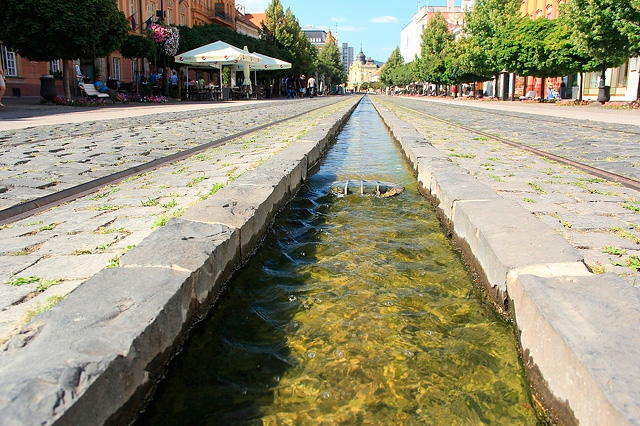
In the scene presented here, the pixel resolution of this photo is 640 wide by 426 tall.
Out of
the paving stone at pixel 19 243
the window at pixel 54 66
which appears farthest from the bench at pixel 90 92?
the paving stone at pixel 19 243

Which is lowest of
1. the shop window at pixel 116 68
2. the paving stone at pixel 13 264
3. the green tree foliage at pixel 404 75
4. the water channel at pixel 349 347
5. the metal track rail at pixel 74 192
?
the water channel at pixel 349 347

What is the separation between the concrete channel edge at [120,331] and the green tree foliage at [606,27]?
22239 mm

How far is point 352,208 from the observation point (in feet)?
16.1

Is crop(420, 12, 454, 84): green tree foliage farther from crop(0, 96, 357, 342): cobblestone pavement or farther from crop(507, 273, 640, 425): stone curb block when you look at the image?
crop(507, 273, 640, 425): stone curb block

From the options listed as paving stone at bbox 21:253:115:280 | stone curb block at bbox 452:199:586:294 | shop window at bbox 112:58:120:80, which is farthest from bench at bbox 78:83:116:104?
stone curb block at bbox 452:199:586:294

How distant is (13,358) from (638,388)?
1822 millimetres

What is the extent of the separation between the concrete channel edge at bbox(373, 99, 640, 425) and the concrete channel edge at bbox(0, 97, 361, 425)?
4.61ft

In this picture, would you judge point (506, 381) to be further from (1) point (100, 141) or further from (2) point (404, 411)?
(1) point (100, 141)

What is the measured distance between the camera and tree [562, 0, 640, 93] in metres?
20.6

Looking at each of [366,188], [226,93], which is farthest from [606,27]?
[366,188]

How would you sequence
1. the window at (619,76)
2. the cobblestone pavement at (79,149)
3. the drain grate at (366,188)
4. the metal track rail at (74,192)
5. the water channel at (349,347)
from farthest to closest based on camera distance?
1. the window at (619,76)
2. the drain grate at (366,188)
3. the cobblestone pavement at (79,149)
4. the metal track rail at (74,192)
5. the water channel at (349,347)

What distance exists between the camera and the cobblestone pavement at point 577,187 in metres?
3.18

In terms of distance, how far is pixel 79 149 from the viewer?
24.6ft

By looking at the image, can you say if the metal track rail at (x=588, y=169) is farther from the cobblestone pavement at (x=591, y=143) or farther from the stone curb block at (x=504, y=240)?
the stone curb block at (x=504, y=240)
